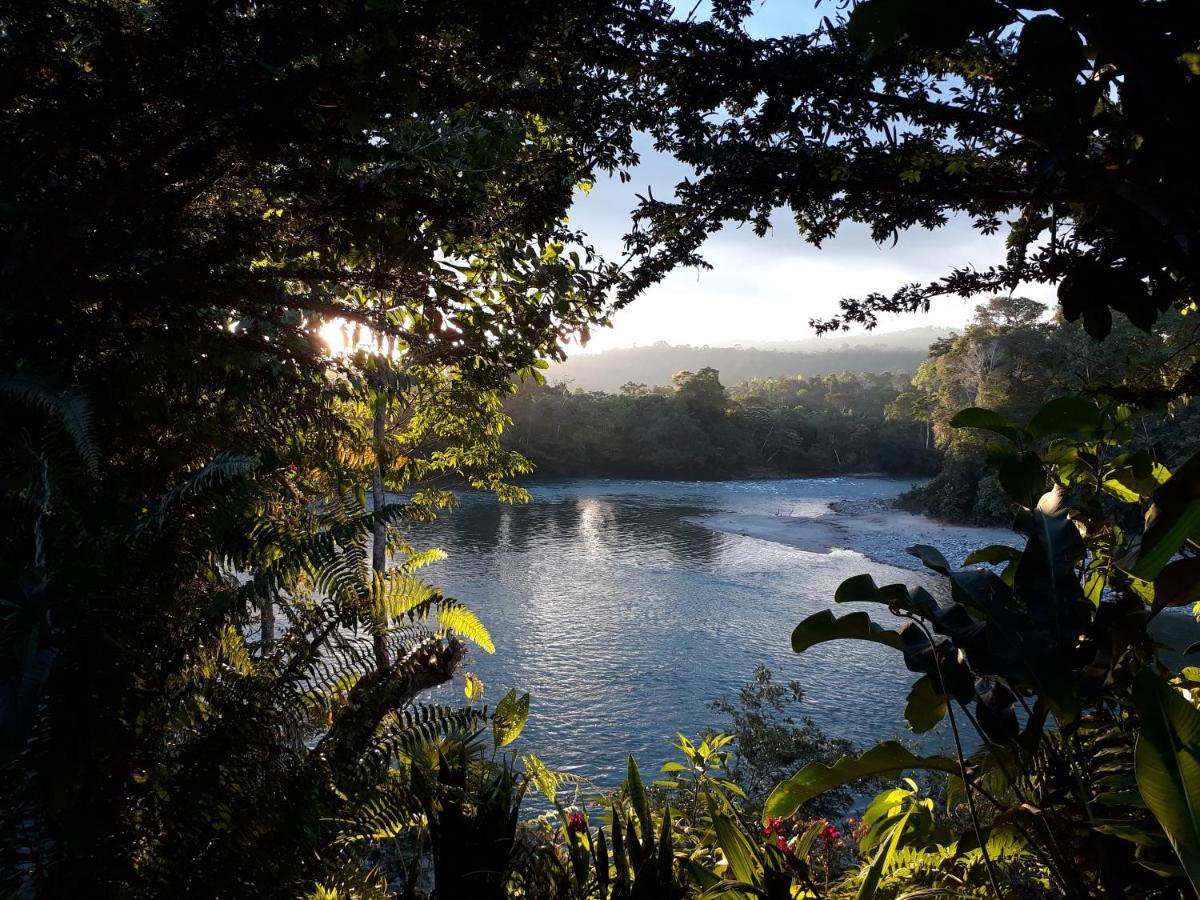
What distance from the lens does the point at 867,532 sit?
23.1m

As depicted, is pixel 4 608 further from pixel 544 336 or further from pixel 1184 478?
pixel 1184 478

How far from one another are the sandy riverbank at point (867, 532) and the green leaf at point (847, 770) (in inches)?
700

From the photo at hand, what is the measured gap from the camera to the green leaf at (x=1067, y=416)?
5.30ft

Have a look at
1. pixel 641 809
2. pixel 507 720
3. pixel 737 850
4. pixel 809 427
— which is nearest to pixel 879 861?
pixel 737 850

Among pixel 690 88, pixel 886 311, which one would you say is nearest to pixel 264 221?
pixel 690 88

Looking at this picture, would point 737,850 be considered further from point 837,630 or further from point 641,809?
point 837,630

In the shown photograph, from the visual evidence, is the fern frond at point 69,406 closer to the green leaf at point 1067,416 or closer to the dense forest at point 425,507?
the dense forest at point 425,507

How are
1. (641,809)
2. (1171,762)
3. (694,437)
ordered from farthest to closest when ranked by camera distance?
(694,437) < (641,809) < (1171,762)

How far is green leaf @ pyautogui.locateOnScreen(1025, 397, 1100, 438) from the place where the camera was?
162 cm

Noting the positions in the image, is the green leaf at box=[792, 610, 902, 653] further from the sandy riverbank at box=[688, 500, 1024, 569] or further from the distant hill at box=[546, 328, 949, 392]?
the distant hill at box=[546, 328, 949, 392]

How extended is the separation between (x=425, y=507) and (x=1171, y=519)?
2.24m

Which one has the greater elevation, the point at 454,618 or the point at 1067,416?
the point at 1067,416

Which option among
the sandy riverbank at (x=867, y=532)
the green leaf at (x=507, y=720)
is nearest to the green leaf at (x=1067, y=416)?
the green leaf at (x=507, y=720)

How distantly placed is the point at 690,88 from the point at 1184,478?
1.78 m
